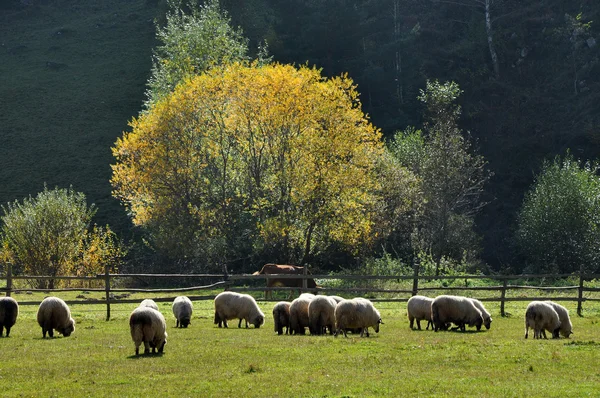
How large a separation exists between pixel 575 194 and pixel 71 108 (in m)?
53.2

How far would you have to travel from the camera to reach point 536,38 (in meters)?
83.9

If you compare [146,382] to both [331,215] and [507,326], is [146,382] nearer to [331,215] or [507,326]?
[507,326]

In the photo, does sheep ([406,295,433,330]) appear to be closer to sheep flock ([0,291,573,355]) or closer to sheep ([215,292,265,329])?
sheep flock ([0,291,573,355])

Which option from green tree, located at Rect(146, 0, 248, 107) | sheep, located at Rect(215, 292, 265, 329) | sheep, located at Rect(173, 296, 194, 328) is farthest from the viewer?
green tree, located at Rect(146, 0, 248, 107)

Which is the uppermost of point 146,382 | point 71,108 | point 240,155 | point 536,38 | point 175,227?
point 536,38

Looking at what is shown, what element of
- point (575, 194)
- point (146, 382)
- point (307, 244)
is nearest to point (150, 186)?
point (307, 244)

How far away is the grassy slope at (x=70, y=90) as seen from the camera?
249 feet

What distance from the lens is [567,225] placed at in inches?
2111

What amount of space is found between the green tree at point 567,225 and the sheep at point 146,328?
38451mm

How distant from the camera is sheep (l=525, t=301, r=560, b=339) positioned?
74.9 ft

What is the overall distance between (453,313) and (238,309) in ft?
21.9

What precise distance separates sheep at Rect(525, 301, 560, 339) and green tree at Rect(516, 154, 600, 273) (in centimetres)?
3091

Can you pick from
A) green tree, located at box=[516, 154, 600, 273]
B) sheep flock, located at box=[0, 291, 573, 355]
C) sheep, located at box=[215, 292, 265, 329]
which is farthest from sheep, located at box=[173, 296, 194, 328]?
green tree, located at box=[516, 154, 600, 273]

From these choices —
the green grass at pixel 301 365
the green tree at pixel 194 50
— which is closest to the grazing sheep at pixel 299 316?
the green grass at pixel 301 365
